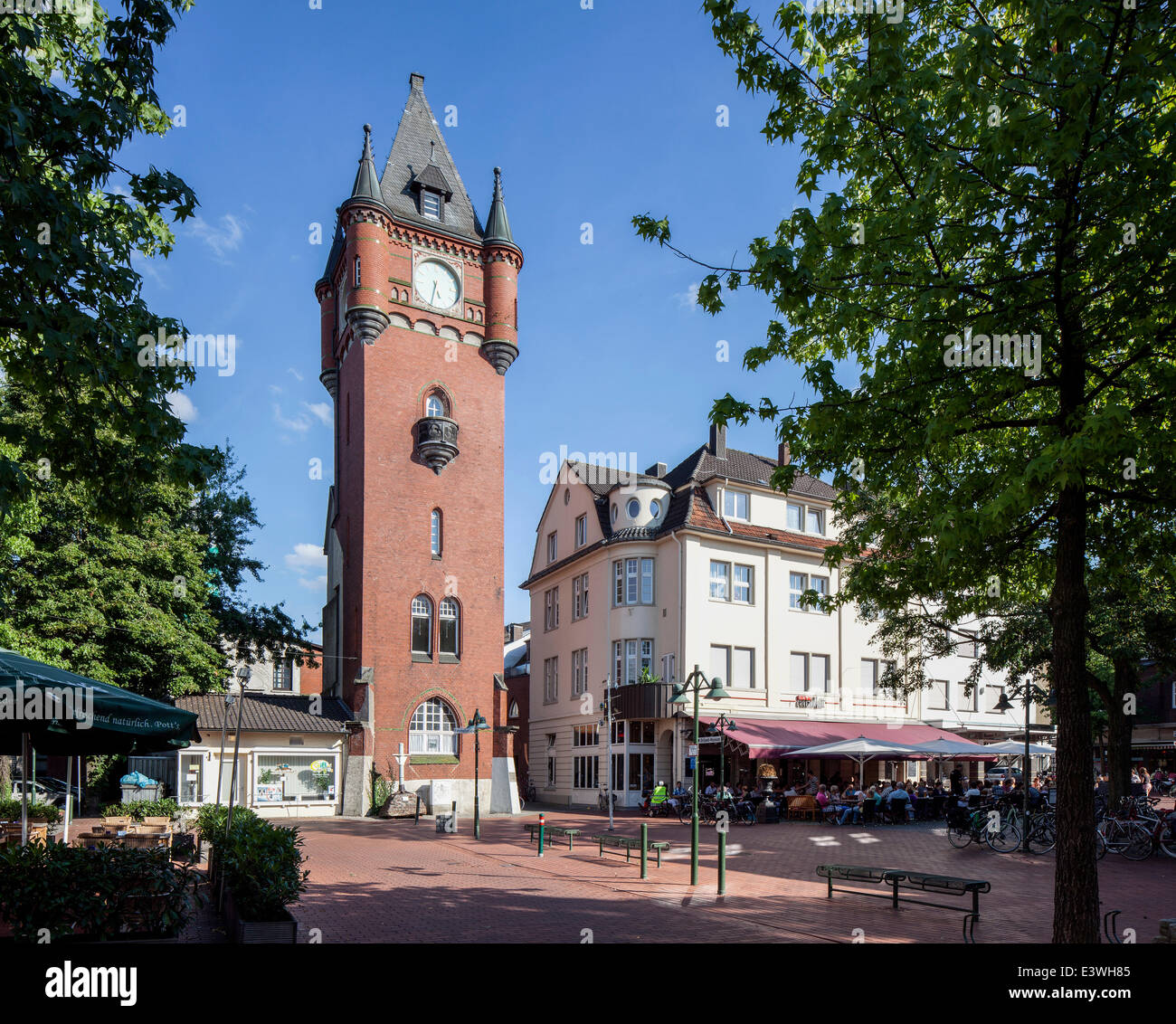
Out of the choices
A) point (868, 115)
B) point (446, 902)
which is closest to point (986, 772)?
point (446, 902)

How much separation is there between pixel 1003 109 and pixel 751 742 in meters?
27.1

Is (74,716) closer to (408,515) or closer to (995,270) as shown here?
(995,270)

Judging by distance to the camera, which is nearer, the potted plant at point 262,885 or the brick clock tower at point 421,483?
the potted plant at point 262,885

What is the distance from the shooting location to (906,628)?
77.2 ft

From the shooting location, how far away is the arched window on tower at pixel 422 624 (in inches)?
1394

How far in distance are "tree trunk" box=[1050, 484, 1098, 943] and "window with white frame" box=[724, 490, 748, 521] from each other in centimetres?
2948

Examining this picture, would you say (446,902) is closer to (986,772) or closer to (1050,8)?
(1050,8)

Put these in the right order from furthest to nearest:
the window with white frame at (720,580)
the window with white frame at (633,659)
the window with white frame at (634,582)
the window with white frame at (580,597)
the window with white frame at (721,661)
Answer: the window with white frame at (580,597), the window with white frame at (634,582), the window with white frame at (633,659), the window with white frame at (720,580), the window with white frame at (721,661)

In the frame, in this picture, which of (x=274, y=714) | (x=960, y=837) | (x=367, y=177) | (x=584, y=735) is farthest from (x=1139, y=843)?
(x=367, y=177)

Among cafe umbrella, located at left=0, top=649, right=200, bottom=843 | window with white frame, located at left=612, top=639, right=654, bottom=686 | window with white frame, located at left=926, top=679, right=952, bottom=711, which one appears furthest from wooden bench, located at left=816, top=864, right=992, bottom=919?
window with white frame, located at left=926, top=679, right=952, bottom=711

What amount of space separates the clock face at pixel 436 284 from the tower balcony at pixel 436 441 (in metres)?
5.15

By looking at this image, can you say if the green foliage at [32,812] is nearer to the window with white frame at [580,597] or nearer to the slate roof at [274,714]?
the slate roof at [274,714]

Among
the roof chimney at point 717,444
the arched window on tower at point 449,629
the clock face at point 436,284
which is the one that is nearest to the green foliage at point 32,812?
the arched window on tower at point 449,629

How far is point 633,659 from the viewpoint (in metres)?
36.6
